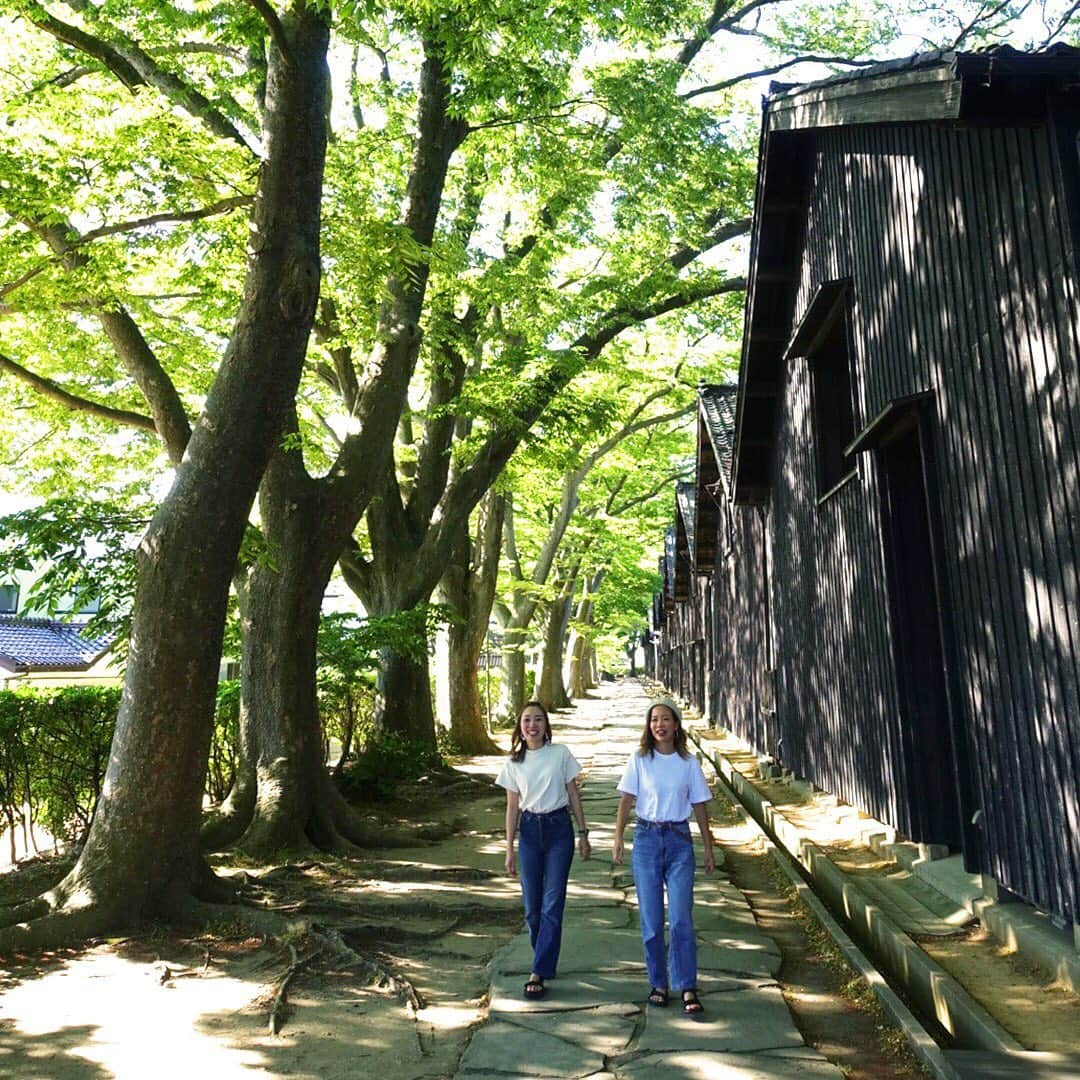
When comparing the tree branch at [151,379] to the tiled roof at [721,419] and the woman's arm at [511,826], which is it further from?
the tiled roof at [721,419]

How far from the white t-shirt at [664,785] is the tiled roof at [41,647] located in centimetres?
2148

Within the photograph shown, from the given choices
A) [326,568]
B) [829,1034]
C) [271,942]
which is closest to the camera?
[829,1034]

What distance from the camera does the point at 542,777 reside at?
5500 millimetres

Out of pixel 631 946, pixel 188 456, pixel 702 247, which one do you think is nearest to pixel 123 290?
pixel 188 456

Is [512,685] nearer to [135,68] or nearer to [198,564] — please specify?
[135,68]

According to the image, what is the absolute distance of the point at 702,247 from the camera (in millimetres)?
16844

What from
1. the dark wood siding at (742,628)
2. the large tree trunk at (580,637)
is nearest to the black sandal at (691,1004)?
the dark wood siding at (742,628)

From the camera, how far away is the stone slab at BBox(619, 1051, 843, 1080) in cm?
418

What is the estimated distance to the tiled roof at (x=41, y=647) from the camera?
952 inches

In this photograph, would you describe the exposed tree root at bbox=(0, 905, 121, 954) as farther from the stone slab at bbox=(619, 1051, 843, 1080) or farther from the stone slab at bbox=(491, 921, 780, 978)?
the stone slab at bbox=(619, 1051, 843, 1080)

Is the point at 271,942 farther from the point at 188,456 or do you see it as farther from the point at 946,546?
the point at 946,546

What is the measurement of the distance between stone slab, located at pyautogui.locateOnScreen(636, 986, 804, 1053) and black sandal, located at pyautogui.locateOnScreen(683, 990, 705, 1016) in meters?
0.03

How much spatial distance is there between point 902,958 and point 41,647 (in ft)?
86.2

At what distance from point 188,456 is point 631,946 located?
492 centimetres
